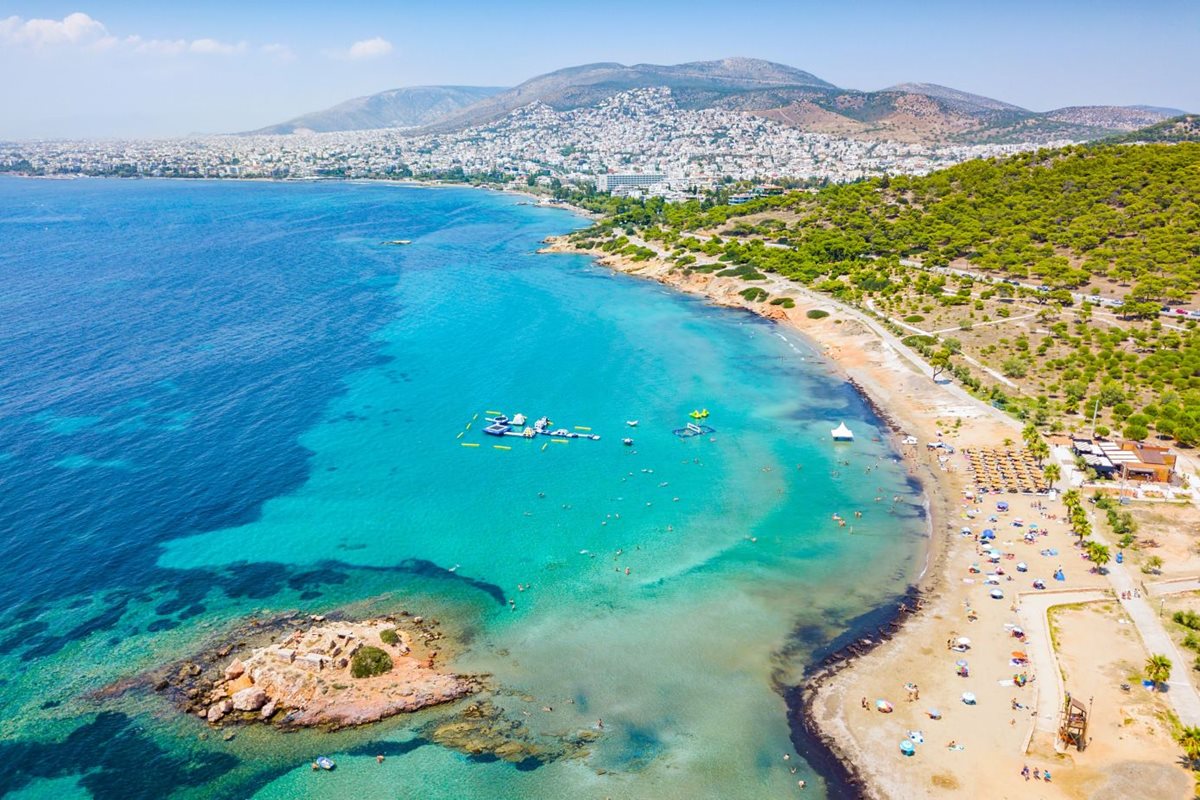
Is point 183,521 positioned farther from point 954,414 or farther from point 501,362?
point 954,414

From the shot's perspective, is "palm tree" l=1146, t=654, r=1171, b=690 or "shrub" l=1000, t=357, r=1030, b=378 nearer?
"palm tree" l=1146, t=654, r=1171, b=690

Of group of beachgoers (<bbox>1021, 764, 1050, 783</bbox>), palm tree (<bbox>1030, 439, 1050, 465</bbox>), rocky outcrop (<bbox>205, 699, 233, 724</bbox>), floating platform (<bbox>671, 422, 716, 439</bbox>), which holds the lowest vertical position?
group of beachgoers (<bbox>1021, 764, 1050, 783</bbox>)

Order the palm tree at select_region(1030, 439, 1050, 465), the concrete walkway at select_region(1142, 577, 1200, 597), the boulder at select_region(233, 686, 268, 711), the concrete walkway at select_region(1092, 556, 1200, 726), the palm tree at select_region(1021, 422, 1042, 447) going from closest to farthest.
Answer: the concrete walkway at select_region(1092, 556, 1200, 726) → the boulder at select_region(233, 686, 268, 711) → the concrete walkway at select_region(1142, 577, 1200, 597) → the palm tree at select_region(1030, 439, 1050, 465) → the palm tree at select_region(1021, 422, 1042, 447)

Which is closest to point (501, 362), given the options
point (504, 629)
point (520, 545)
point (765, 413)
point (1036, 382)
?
point (765, 413)

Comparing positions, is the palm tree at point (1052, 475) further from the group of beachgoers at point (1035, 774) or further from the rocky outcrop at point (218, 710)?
the rocky outcrop at point (218, 710)

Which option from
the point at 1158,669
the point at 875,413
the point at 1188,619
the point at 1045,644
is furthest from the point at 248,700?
the point at 875,413

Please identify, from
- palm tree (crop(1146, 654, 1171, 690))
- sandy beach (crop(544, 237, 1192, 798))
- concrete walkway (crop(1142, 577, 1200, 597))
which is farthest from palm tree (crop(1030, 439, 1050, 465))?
palm tree (crop(1146, 654, 1171, 690))

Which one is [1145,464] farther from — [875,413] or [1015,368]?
[875,413]

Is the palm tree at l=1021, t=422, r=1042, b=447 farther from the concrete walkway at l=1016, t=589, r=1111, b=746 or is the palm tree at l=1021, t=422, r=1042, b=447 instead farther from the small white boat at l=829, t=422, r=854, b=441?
the concrete walkway at l=1016, t=589, r=1111, b=746
